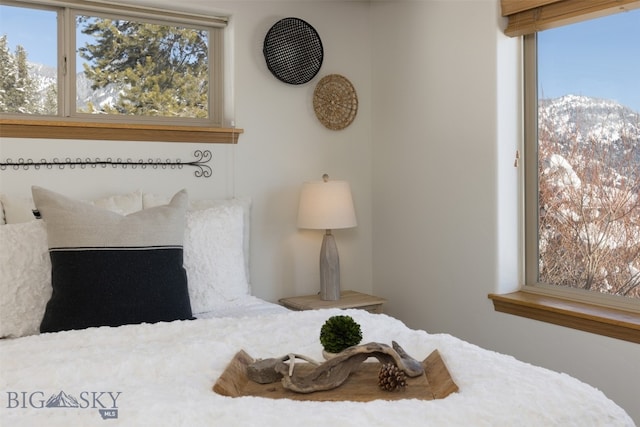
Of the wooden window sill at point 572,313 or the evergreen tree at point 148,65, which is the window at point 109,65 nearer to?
the evergreen tree at point 148,65

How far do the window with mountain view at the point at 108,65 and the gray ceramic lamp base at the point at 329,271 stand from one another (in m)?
0.91

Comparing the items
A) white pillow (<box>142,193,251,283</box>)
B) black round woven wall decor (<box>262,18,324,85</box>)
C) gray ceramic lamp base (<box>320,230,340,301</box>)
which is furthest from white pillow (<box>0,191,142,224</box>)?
black round woven wall decor (<box>262,18,324,85</box>)

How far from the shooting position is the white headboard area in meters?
2.59

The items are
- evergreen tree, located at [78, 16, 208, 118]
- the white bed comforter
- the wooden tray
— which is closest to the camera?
the white bed comforter

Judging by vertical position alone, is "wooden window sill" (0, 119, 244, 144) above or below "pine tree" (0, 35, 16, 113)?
below

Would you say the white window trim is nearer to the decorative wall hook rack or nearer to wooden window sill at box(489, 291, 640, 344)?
wooden window sill at box(489, 291, 640, 344)

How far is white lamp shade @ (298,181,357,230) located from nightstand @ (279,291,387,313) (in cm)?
→ 40

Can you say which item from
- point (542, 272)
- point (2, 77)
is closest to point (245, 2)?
point (2, 77)

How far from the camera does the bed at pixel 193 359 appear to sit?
1.20 m

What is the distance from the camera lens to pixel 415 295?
10.7 ft

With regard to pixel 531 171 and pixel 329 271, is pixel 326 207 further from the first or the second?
pixel 531 171

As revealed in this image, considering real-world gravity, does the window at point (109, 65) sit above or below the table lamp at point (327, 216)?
above

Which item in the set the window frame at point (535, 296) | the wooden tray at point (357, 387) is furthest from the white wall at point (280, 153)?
the wooden tray at point (357, 387)

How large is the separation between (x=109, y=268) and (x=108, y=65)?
1328 millimetres
